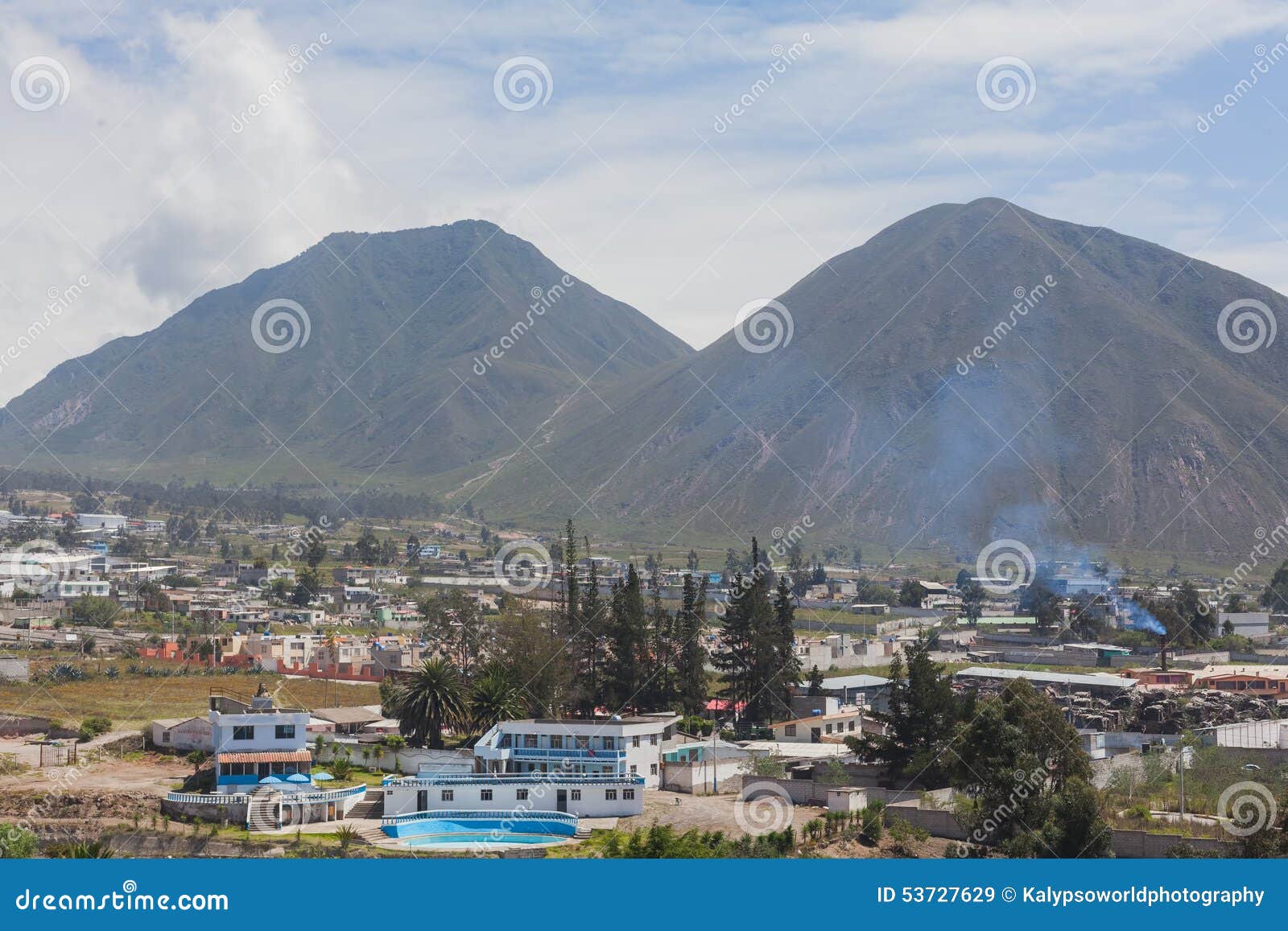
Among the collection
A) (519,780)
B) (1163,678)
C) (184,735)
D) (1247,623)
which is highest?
(1247,623)

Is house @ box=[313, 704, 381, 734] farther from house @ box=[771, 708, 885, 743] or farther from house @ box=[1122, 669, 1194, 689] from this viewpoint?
house @ box=[1122, 669, 1194, 689]

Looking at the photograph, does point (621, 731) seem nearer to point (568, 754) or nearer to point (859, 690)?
point (568, 754)

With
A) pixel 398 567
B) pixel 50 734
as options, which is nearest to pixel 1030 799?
pixel 50 734

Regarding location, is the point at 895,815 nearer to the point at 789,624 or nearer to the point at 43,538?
the point at 789,624

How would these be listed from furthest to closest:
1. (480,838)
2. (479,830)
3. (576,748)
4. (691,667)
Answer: (691,667) → (576,748) → (479,830) → (480,838)

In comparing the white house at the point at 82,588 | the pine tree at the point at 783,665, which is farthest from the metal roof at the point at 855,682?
the white house at the point at 82,588

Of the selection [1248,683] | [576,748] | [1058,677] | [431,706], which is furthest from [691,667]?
[1248,683]
